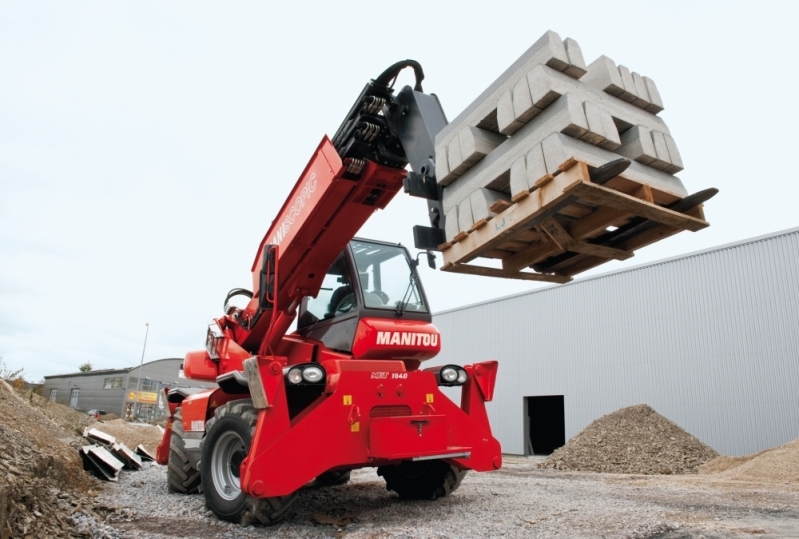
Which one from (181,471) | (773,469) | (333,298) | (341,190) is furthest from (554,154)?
(773,469)

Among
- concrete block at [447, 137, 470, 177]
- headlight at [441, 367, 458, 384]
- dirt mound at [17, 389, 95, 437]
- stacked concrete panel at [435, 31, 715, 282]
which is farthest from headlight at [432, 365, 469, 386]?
dirt mound at [17, 389, 95, 437]

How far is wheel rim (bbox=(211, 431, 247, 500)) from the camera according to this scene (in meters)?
5.78

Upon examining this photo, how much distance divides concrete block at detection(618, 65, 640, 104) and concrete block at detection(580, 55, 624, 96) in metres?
0.03

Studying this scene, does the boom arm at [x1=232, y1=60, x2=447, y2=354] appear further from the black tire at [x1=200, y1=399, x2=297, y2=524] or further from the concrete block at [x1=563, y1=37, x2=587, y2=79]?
the concrete block at [x1=563, y1=37, x2=587, y2=79]

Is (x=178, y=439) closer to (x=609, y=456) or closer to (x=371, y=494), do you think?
(x=371, y=494)

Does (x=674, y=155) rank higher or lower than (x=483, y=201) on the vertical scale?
higher

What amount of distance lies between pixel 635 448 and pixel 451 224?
38.3 feet

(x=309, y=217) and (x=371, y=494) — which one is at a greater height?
(x=309, y=217)

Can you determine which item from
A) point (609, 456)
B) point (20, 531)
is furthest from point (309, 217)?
point (609, 456)

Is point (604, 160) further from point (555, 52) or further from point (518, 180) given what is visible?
point (555, 52)

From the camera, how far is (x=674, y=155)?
181 inches

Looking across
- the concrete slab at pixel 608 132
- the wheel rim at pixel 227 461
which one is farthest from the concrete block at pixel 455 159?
the wheel rim at pixel 227 461

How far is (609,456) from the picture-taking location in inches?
555

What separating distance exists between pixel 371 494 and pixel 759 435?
11295 mm
